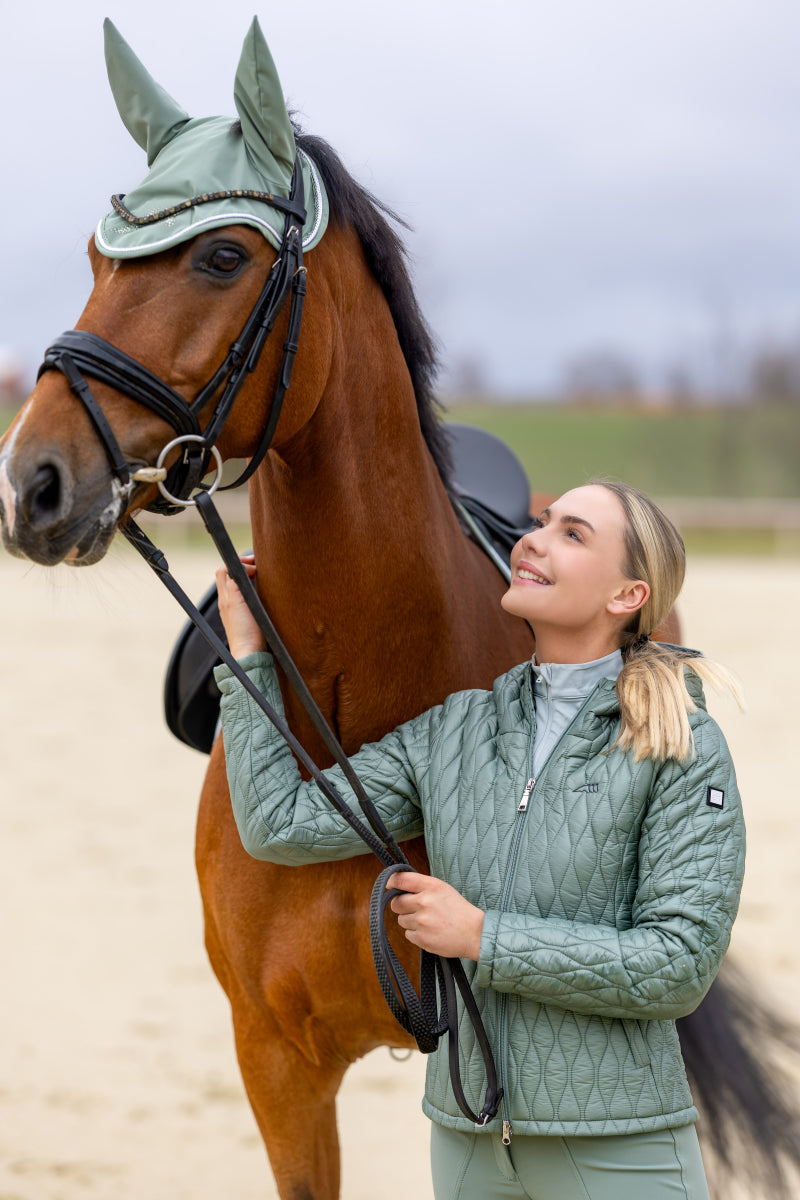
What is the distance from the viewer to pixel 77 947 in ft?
13.7

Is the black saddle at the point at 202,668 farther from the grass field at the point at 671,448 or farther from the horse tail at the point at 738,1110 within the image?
the grass field at the point at 671,448

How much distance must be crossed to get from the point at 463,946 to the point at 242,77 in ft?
3.68

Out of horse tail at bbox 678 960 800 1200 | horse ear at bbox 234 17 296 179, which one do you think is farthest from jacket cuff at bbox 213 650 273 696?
horse tail at bbox 678 960 800 1200

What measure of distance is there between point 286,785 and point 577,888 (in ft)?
1.44

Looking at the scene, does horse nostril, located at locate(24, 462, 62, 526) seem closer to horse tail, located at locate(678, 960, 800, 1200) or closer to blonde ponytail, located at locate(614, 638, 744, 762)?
blonde ponytail, located at locate(614, 638, 744, 762)

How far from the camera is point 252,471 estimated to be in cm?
155

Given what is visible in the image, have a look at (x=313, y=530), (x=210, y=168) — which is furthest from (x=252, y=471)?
(x=210, y=168)

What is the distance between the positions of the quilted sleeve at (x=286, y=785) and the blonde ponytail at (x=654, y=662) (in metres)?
0.33

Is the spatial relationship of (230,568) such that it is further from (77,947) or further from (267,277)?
Answer: (77,947)

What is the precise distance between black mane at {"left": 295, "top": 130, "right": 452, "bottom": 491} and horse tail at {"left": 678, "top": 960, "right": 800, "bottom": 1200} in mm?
1435

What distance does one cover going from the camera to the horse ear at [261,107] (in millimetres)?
1421

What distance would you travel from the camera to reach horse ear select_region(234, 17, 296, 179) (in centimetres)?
142

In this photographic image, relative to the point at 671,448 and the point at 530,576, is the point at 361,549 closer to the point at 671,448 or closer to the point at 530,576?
the point at 530,576

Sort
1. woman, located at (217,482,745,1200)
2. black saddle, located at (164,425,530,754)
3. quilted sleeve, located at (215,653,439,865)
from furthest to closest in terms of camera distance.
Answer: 1. black saddle, located at (164,425,530,754)
2. quilted sleeve, located at (215,653,439,865)
3. woman, located at (217,482,745,1200)
